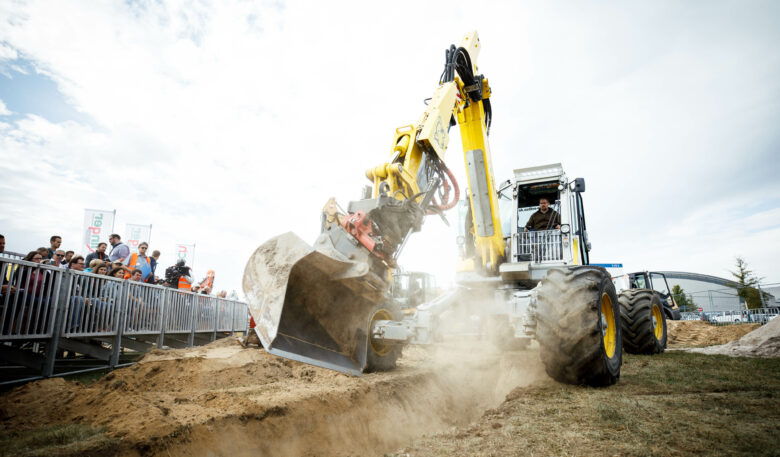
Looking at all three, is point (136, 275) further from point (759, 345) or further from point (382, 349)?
point (759, 345)

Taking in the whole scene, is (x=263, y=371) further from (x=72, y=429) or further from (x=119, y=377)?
(x=72, y=429)

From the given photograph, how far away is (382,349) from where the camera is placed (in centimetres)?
491

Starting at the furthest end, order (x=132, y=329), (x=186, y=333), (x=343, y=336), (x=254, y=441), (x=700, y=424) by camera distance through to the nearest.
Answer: (x=186, y=333) → (x=132, y=329) → (x=343, y=336) → (x=254, y=441) → (x=700, y=424)

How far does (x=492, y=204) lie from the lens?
596 cm

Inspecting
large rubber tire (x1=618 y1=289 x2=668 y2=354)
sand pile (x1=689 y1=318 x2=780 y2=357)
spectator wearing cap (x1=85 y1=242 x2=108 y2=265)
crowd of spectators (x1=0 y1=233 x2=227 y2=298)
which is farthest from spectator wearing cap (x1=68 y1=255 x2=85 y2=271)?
sand pile (x1=689 y1=318 x2=780 y2=357)

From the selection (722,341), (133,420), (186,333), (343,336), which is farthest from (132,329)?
(722,341)

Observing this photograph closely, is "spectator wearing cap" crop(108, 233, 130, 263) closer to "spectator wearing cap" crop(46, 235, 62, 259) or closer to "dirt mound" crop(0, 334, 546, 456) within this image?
"spectator wearing cap" crop(46, 235, 62, 259)

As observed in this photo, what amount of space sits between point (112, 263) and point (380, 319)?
557 cm

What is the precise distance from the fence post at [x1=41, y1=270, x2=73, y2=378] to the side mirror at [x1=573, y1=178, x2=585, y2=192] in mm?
6779

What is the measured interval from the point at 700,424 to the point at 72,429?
155 inches

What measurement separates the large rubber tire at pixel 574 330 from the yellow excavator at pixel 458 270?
0.01 meters

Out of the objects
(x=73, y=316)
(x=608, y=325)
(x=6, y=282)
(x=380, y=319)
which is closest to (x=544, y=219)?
(x=608, y=325)

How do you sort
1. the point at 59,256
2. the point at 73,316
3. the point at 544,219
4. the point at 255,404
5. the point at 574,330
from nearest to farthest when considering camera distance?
the point at 255,404
the point at 574,330
the point at 73,316
the point at 544,219
the point at 59,256

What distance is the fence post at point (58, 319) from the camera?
4.29 m
